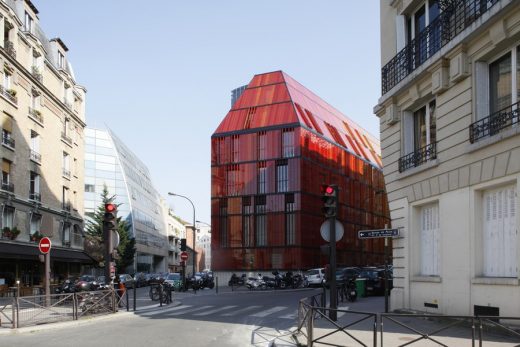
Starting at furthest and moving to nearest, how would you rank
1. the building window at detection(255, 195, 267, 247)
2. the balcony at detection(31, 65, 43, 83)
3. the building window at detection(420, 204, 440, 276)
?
the building window at detection(255, 195, 267, 247) → the balcony at detection(31, 65, 43, 83) → the building window at detection(420, 204, 440, 276)

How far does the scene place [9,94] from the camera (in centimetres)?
3497

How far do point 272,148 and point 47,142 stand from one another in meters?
23.6

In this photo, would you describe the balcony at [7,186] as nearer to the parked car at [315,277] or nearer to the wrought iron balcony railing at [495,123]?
the parked car at [315,277]

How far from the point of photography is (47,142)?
41531 millimetres

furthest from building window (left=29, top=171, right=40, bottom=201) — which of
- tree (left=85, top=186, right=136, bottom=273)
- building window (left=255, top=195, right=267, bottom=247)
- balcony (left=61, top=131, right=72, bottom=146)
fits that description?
tree (left=85, top=186, right=136, bottom=273)

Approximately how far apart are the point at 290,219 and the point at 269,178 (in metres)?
4.54

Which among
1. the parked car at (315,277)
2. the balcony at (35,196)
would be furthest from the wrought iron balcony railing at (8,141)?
the parked car at (315,277)

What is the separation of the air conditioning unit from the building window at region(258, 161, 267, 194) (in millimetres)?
41065

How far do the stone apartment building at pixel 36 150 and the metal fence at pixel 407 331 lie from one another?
1007 inches

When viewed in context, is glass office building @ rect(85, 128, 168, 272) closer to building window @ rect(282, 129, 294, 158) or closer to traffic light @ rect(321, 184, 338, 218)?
building window @ rect(282, 129, 294, 158)

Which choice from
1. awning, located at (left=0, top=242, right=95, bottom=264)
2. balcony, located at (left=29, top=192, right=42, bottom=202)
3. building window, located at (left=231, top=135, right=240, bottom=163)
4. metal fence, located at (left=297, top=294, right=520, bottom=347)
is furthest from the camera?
building window, located at (left=231, top=135, right=240, bottom=163)

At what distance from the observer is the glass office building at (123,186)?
84.2m

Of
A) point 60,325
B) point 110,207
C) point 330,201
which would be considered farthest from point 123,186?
point 330,201

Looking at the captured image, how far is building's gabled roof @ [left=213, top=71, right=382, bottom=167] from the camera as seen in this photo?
59344 millimetres
